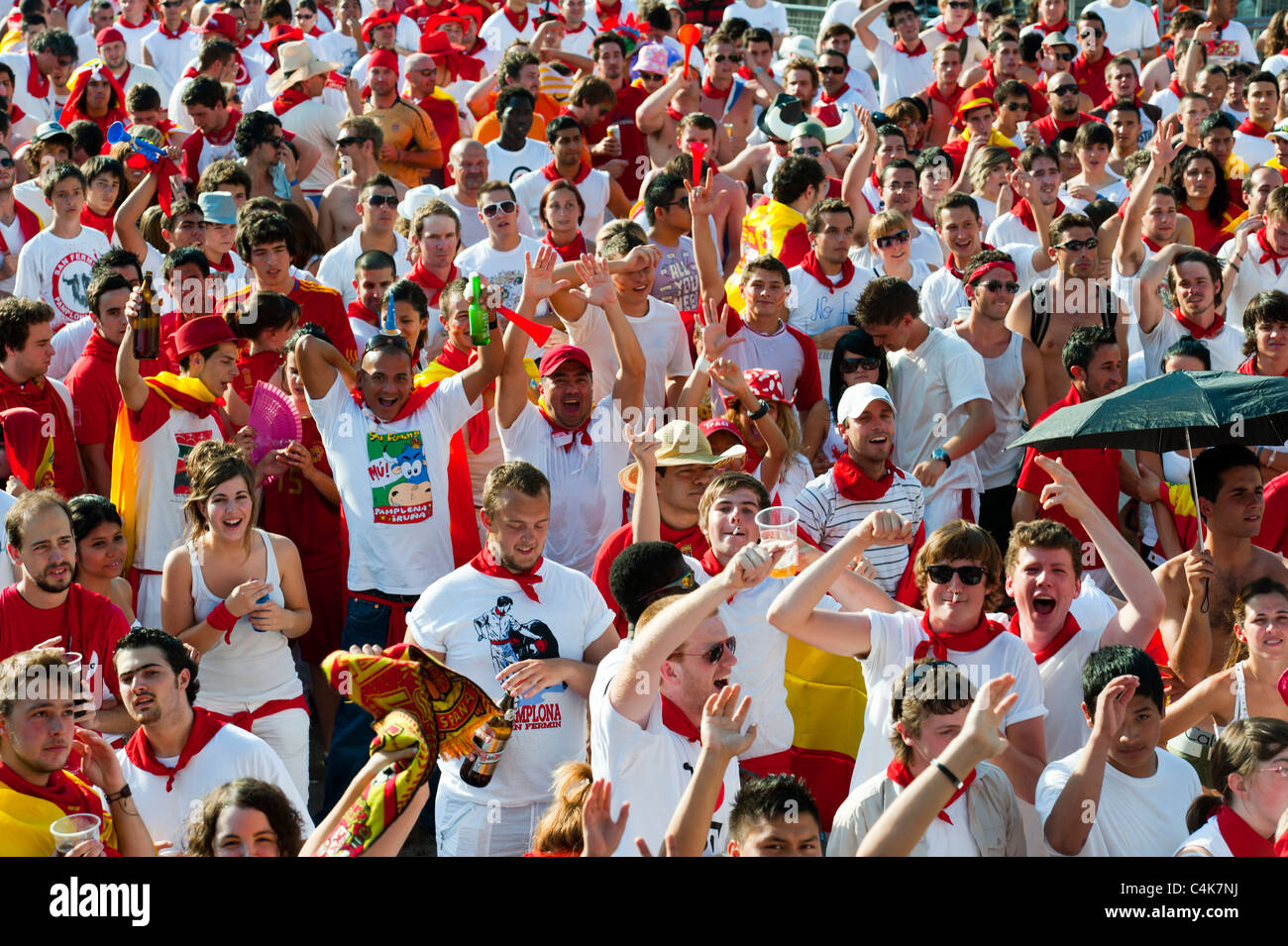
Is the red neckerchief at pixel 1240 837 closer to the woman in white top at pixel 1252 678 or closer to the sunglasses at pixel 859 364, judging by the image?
the woman in white top at pixel 1252 678

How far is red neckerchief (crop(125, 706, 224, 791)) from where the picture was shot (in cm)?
477

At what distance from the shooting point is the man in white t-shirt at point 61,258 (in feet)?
27.7

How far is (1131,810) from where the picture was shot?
4.47 meters

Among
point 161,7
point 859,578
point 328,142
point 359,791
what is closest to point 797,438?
point 859,578

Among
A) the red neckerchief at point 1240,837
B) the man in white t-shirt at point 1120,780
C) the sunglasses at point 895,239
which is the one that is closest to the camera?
the red neckerchief at point 1240,837

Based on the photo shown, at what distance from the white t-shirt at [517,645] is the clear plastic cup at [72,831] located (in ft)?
4.91

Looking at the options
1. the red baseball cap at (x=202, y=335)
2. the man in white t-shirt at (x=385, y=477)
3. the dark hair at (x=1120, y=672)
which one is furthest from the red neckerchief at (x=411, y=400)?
the dark hair at (x=1120, y=672)

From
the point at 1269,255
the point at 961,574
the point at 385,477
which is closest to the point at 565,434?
the point at 385,477

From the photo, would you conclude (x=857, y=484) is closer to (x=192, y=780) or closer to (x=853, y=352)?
(x=853, y=352)

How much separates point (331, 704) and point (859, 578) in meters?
2.69

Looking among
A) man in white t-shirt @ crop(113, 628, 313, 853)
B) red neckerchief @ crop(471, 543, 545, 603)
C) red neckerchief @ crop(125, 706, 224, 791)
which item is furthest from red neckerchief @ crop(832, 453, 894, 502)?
red neckerchief @ crop(125, 706, 224, 791)

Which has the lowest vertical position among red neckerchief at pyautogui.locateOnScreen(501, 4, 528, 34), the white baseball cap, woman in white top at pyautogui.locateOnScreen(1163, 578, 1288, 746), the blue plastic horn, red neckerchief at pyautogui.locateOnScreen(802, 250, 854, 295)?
woman in white top at pyautogui.locateOnScreen(1163, 578, 1288, 746)

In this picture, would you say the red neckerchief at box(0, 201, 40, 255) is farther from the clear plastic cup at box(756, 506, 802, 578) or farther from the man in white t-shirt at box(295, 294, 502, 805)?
the clear plastic cup at box(756, 506, 802, 578)

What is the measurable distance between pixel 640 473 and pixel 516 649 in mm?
883
